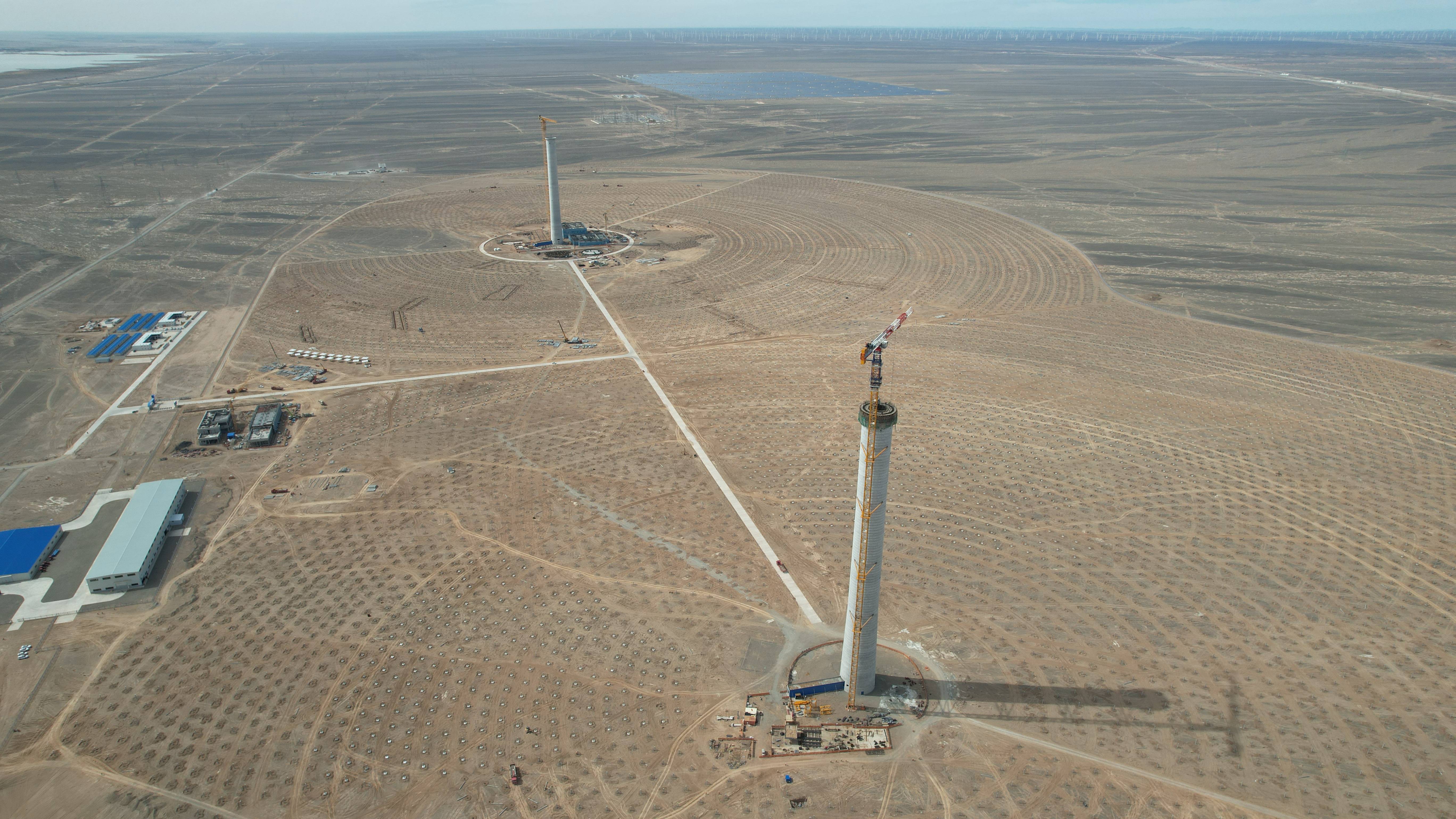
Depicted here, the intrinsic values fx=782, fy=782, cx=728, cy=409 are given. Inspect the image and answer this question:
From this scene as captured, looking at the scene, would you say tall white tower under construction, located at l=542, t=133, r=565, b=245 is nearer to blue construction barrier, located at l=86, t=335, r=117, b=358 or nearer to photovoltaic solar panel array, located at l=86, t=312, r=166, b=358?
photovoltaic solar panel array, located at l=86, t=312, r=166, b=358

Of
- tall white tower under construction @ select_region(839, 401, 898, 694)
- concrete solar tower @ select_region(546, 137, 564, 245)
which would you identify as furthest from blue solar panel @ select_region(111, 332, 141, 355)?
tall white tower under construction @ select_region(839, 401, 898, 694)

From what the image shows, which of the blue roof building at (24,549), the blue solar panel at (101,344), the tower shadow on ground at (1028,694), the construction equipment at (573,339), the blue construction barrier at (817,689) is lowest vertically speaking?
the tower shadow on ground at (1028,694)

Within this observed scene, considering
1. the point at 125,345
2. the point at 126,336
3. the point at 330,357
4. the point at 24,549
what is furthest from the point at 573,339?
the point at 24,549

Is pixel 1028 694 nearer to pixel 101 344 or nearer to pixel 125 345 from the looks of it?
pixel 125 345

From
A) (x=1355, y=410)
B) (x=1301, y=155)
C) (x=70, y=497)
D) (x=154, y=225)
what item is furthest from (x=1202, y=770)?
(x=1301, y=155)

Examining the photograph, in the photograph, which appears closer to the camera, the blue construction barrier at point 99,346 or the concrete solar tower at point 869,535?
the concrete solar tower at point 869,535

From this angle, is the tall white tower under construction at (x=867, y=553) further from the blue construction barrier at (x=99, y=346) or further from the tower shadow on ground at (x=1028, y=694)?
the blue construction barrier at (x=99, y=346)

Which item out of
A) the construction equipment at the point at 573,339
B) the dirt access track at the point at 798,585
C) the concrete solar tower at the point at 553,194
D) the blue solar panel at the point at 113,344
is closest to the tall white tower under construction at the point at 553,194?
the concrete solar tower at the point at 553,194
